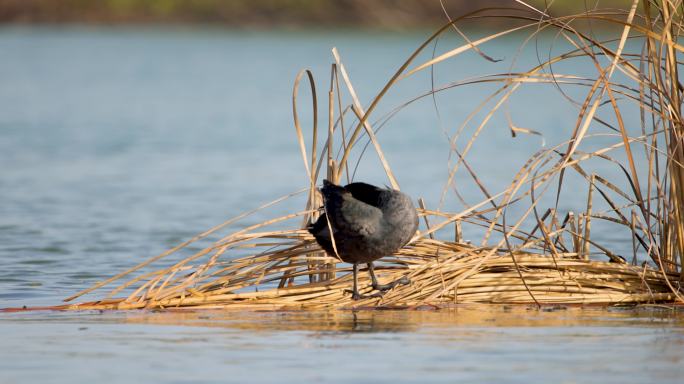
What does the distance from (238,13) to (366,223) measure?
159ft

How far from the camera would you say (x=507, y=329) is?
5133 millimetres

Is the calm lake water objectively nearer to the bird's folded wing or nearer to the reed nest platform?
the reed nest platform

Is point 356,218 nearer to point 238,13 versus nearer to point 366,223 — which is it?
point 366,223

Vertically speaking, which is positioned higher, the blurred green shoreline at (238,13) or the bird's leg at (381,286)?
the blurred green shoreline at (238,13)

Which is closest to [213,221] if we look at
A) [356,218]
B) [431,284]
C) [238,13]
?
[431,284]

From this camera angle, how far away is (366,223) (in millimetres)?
5324

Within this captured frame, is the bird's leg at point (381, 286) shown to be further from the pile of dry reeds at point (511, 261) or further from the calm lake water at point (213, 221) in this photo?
the calm lake water at point (213, 221)

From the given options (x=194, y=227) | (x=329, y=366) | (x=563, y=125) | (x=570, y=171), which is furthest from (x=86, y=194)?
(x=563, y=125)

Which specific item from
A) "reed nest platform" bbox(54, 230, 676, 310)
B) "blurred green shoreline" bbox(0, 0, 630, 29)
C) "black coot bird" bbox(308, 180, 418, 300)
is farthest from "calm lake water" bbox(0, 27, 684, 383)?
"blurred green shoreline" bbox(0, 0, 630, 29)

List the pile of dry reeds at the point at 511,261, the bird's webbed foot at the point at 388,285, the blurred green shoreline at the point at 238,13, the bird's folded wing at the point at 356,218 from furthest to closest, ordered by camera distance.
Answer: the blurred green shoreline at the point at 238,13 < the bird's webbed foot at the point at 388,285 < the pile of dry reeds at the point at 511,261 < the bird's folded wing at the point at 356,218

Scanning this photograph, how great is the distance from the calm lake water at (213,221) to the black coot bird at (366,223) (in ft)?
1.12

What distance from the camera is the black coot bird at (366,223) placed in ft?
17.5

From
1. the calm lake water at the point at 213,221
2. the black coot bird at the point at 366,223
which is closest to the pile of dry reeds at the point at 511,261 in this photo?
the calm lake water at the point at 213,221

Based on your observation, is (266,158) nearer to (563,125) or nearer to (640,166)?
(640,166)
